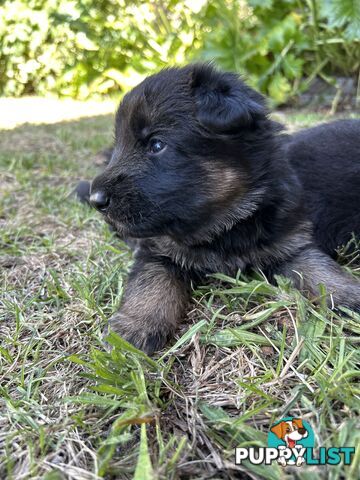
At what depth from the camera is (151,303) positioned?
2209 millimetres

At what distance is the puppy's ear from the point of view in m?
2.15

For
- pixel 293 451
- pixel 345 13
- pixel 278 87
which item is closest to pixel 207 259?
pixel 293 451

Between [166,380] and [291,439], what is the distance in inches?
19.8

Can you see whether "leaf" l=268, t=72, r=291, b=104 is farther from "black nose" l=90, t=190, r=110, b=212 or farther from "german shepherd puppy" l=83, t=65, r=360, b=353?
"black nose" l=90, t=190, r=110, b=212

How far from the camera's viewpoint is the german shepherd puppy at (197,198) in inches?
85.8

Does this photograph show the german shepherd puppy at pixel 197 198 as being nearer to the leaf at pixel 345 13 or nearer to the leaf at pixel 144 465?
the leaf at pixel 144 465

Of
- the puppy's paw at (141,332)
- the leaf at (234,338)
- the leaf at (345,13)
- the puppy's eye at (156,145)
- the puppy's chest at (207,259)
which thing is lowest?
the puppy's paw at (141,332)

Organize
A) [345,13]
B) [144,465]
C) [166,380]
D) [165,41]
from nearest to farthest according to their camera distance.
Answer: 1. [144,465]
2. [166,380]
3. [345,13]
4. [165,41]

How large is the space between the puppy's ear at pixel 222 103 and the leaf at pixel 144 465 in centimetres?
144

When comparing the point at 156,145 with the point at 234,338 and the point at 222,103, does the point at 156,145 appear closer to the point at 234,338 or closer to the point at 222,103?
the point at 222,103

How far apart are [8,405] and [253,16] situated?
8.20 meters

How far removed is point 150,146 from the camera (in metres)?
2.29

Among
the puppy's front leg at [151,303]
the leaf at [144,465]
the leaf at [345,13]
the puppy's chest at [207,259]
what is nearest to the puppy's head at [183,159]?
the puppy's chest at [207,259]

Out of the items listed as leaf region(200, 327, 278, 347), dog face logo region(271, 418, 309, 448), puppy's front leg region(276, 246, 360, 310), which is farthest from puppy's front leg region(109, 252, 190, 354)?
dog face logo region(271, 418, 309, 448)
